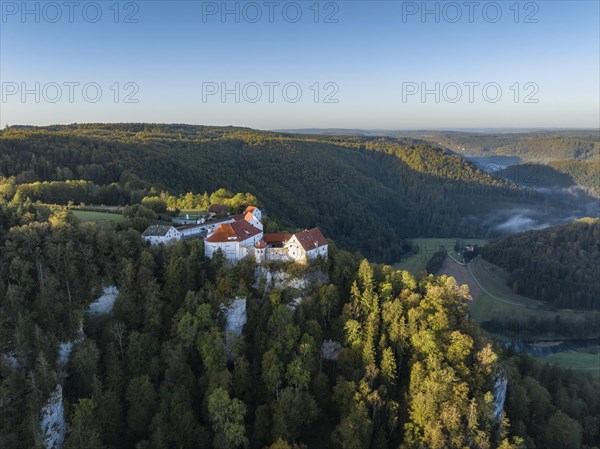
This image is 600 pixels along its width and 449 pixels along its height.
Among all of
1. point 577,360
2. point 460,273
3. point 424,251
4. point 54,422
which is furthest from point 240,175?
point 54,422

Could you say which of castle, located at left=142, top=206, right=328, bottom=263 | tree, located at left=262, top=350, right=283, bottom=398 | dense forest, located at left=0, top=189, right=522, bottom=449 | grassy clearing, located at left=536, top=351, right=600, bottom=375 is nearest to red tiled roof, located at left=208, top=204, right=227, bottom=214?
castle, located at left=142, top=206, right=328, bottom=263

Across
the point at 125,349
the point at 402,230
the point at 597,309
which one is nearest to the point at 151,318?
the point at 125,349

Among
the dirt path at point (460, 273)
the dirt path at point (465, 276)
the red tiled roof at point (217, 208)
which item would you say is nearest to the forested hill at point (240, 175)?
the dirt path at point (460, 273)

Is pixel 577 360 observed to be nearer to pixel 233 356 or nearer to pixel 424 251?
pixel 424 251

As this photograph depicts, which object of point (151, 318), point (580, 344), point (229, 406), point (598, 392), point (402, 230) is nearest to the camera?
point (229, 406)

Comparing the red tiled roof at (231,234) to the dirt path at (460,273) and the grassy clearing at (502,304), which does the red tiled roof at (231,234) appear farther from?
the dirt path at (460,273)

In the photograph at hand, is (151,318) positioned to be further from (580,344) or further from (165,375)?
(580,344)
